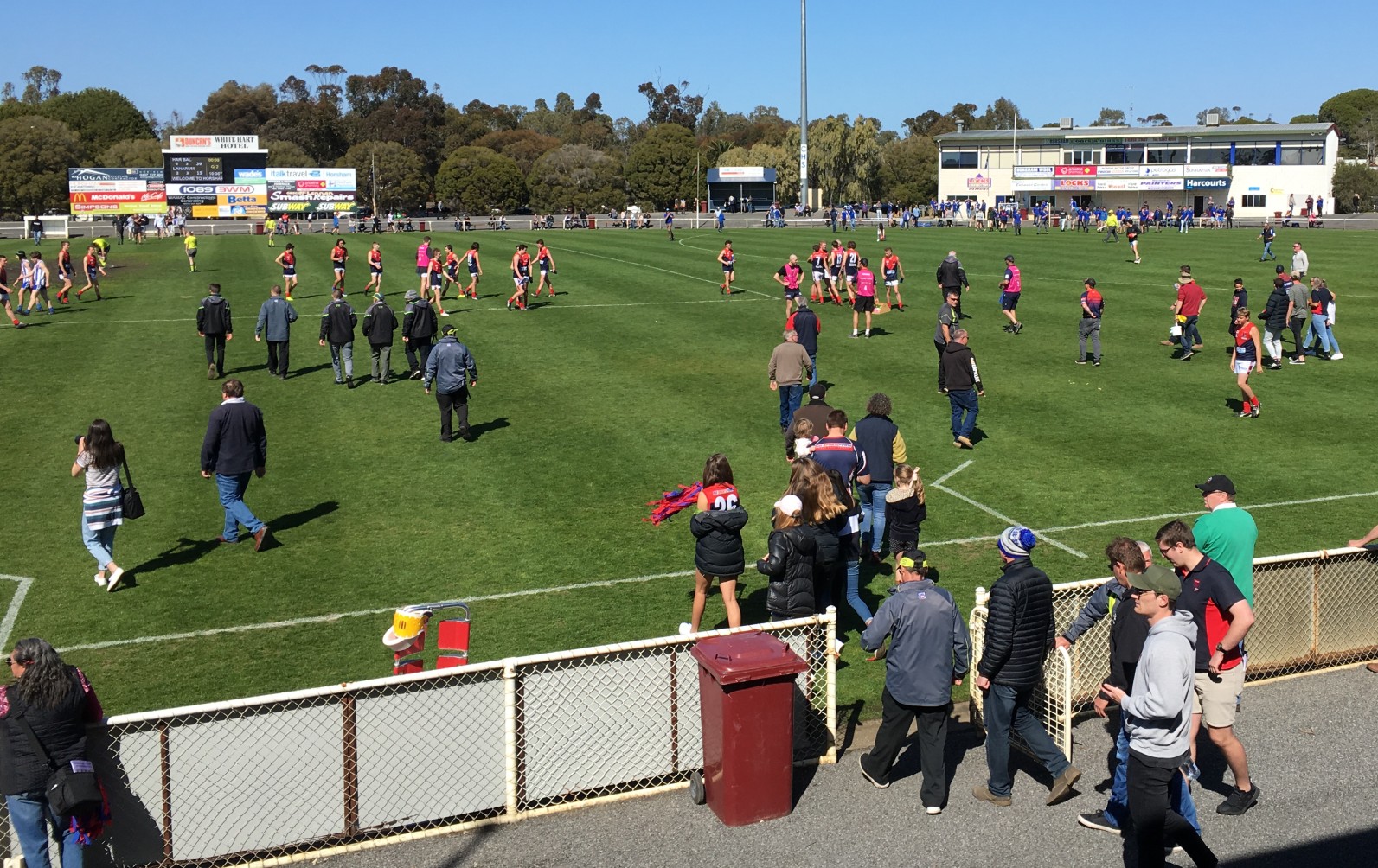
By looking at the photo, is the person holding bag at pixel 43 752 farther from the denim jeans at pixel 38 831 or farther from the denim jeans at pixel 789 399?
the denim jeans at pixel 789 399

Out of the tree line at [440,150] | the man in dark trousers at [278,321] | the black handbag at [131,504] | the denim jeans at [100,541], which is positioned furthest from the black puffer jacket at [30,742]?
the tree line at [440,150]

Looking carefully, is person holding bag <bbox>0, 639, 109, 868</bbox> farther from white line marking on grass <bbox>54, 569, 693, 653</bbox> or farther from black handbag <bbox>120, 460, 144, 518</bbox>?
black handbag <bbox>120, 460, 144, 518</bbox>

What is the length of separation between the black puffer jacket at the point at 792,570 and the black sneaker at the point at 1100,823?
8.89 feet

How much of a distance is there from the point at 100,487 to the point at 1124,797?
10564mm

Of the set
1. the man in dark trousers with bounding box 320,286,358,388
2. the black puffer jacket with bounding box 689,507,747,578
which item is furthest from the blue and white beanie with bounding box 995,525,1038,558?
the man in dark trousers with bounding box 320,286,358,388

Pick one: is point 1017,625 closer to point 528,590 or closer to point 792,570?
point 792,570

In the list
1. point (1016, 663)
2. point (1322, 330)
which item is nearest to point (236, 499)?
point (1016, 663)

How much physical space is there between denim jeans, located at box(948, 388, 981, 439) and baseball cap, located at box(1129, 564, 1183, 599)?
33.2ft

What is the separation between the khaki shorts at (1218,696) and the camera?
329 inches

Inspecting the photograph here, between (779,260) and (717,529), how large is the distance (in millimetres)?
35626

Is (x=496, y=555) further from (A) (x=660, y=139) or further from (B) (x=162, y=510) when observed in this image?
(A) (x=660, y=139)

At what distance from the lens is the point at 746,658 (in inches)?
319

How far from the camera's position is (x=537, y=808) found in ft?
27.4

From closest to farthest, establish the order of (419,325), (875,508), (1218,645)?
(1218,645), (875,508), (419,325)
